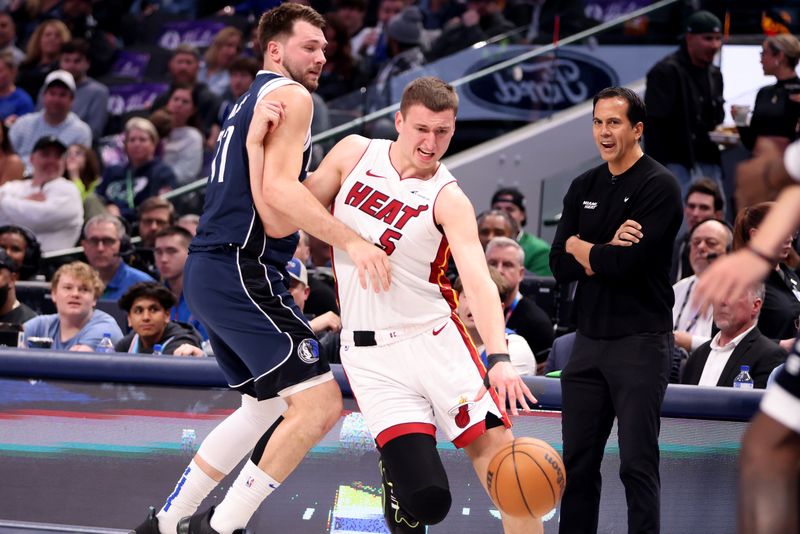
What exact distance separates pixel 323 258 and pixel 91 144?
12.5 ft

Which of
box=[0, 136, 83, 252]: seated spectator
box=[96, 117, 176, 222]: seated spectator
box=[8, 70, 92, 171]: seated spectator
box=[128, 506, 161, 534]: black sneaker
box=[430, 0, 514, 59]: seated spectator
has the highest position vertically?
box=[430, 0, 514, 59]: seated spectator

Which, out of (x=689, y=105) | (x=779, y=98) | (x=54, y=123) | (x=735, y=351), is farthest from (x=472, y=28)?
(x=735, y=351)

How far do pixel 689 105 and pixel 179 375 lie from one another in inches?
210

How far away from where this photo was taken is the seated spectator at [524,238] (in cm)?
917

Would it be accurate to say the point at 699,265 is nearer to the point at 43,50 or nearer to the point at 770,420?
the point at 770,420

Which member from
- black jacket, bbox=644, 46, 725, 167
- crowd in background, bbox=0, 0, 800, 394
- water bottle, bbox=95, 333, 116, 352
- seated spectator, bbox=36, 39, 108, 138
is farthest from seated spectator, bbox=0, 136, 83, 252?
black jacket, bbox=644, 46, 725, 167

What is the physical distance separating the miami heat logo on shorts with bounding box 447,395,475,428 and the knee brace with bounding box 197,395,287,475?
734 millimetres

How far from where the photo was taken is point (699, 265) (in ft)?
24.1

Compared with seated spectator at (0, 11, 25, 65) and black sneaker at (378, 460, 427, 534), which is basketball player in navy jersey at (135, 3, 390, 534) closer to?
black sneaker at (378, 460, 427, 534)

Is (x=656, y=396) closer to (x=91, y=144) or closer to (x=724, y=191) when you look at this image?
(x=724, y=191)

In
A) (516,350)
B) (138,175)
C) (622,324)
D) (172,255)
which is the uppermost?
(138,175)

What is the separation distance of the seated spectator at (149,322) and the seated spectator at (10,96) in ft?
20.9

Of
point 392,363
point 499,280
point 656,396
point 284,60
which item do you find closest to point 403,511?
point 392,363

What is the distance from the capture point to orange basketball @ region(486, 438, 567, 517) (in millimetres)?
4234
